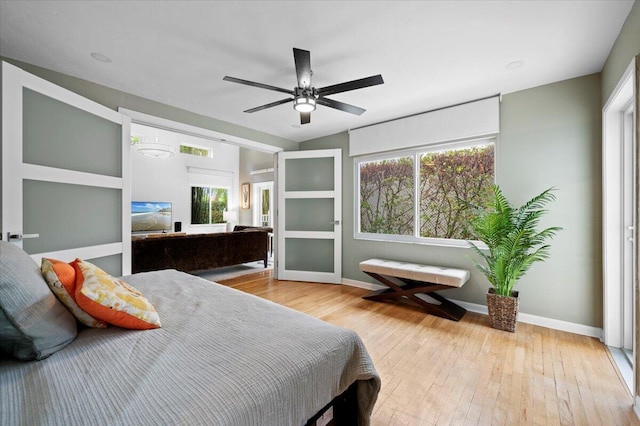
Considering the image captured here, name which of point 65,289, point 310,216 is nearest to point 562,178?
point 310,216

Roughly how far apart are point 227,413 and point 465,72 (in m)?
2.95

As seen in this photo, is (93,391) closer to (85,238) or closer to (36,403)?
(36,403)

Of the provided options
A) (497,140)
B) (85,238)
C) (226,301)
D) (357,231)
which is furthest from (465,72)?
(85,238)

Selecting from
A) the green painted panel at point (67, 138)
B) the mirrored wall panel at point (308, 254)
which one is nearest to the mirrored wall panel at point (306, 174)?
the mirrored wall panel at point (308, 254)

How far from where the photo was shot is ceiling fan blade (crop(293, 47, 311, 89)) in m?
1.75

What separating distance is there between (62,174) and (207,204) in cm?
566

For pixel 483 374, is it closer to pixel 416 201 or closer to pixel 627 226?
pixel 627 226

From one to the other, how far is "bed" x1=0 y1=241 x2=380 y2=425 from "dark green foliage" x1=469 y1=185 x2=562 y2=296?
211cm

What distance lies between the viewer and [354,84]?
202 centimetres

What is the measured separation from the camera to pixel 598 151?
8.02 feet

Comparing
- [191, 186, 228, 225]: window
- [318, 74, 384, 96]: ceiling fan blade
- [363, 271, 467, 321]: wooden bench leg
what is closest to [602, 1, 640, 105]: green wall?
[318, 74, 384, 96]: ceiling fan blade

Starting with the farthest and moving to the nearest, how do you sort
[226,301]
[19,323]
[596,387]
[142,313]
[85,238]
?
[85,238]
[596,387]
[226,301]
[142,313]
[19,323]

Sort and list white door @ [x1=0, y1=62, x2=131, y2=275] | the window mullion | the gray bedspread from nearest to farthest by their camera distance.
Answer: the gray bedspread, white door @ [x1=0, y1=62, x2=131, y2=275], the window mullion

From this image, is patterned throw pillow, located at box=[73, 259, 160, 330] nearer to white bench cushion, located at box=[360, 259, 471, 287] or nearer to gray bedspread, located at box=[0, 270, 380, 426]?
gray bedspread, located at box=[0, 270, 380, 426]
